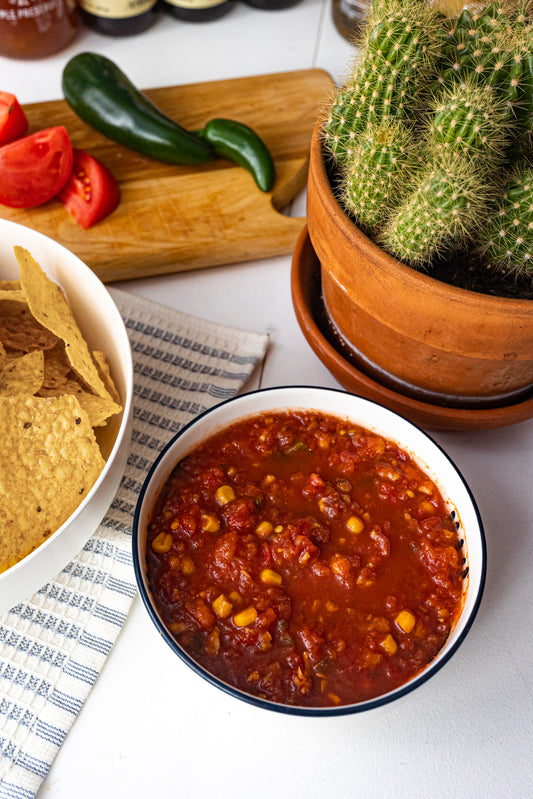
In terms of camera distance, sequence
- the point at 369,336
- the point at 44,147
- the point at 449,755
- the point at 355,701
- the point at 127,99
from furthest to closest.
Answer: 1. the point at 127,99
2. the point at 44,147
3. the point at 369,336
4. the point at 449,755
5. the point at 355,701

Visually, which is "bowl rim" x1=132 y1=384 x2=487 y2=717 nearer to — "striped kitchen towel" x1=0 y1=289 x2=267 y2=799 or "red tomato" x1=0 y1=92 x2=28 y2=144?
"striped kitchen towel" x1=0 y1=289 x2=267 y2=799

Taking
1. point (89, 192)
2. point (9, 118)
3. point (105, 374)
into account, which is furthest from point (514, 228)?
point (9, 118)

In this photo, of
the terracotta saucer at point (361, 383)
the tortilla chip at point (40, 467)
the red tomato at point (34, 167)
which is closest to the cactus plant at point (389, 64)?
the terracotta saucer at point (361, 383)

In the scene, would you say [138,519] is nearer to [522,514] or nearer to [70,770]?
[70,770]

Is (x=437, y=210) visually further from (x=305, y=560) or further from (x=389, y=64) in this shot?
Result: (x=305, y=560)

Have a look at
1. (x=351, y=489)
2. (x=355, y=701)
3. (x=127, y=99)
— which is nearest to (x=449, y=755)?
(x=355, y=701)

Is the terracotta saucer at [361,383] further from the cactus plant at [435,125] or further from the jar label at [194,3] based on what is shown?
the jar label at [194,3]
